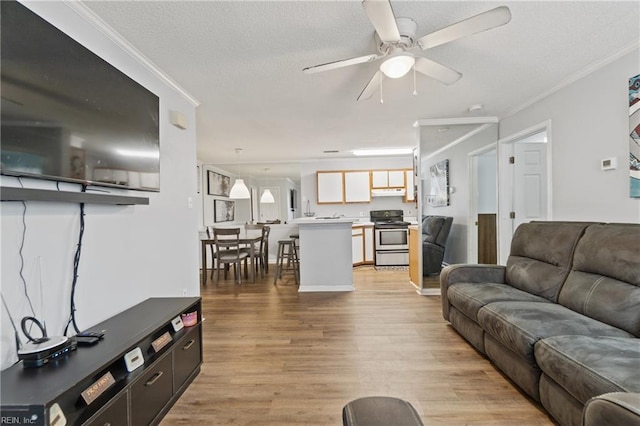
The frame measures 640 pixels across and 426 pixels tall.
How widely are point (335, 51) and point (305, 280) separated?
10.5 feet

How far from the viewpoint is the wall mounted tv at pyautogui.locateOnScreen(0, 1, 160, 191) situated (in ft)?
4.08

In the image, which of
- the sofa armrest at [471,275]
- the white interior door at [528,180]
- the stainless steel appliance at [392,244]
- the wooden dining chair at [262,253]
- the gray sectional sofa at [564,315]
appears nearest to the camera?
the gray sectional sofa at [564,315]

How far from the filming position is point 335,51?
222cm

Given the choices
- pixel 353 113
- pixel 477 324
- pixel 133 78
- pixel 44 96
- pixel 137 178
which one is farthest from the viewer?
pixel 353 113

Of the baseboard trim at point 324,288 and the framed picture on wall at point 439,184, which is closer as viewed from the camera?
the baseboard trim at point 324,288

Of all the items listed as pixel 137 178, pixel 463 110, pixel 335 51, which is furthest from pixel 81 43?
pixel 463 110

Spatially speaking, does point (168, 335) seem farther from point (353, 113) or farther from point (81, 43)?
point (353, 113)

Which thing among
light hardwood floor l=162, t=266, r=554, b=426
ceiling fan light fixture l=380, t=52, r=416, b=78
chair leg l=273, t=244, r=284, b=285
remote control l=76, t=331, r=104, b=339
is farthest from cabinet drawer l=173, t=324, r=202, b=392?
chair leg l=273, t=244, r=284, b=285

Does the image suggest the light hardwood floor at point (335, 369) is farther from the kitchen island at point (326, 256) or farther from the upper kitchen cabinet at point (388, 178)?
the upper kitchen cabinet at point (388, 178)

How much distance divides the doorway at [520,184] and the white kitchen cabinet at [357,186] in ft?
10.0

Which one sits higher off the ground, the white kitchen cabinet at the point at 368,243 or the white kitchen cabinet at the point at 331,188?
the white kitchen cabinet at the point at 331,188

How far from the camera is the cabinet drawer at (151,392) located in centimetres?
148

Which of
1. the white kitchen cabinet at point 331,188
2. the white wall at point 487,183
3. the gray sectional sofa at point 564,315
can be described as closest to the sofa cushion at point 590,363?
the gray sectional sofa at point 564,315

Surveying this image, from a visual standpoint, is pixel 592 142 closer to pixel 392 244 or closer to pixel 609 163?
pixel 609 163
